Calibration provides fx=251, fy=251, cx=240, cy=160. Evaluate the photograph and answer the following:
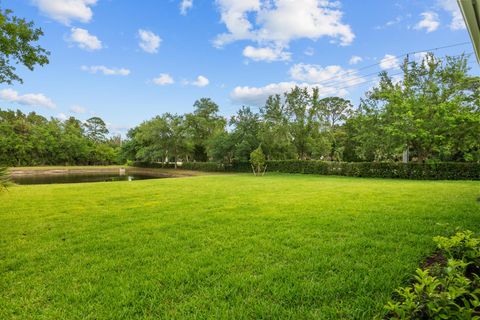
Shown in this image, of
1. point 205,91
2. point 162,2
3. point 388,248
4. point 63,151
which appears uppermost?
point 205,91

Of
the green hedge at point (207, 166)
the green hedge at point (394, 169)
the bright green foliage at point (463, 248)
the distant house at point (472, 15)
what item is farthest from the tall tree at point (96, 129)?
the bright green foliage at point (463, 248)

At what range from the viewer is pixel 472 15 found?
2.68 metres

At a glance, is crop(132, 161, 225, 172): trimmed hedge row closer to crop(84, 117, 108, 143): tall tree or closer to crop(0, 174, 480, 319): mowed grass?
crop(84, 117, 108, 143): tall tree

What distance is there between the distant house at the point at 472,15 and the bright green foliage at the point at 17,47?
9.25m

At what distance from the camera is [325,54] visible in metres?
15.5

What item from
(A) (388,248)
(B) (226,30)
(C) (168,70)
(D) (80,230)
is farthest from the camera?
(C) (168,70)

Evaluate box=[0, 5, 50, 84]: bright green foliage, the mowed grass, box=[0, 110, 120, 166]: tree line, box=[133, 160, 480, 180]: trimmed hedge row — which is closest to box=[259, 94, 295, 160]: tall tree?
box=[133, 160, 480, 180]: trimmed hedge row

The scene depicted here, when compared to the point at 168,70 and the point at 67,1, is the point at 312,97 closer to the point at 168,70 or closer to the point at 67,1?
the point at 168,70

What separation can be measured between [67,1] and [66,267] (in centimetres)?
898

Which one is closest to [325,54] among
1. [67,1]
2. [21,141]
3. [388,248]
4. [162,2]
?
[162,2]

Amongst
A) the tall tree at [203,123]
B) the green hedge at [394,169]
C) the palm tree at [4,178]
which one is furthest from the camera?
the tall tree at [203,123]

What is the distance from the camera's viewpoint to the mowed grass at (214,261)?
1.87 meters

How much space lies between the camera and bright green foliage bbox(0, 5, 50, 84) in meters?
6.67

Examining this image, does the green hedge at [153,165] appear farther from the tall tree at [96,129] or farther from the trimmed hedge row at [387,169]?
the tall tree at [96,129]
